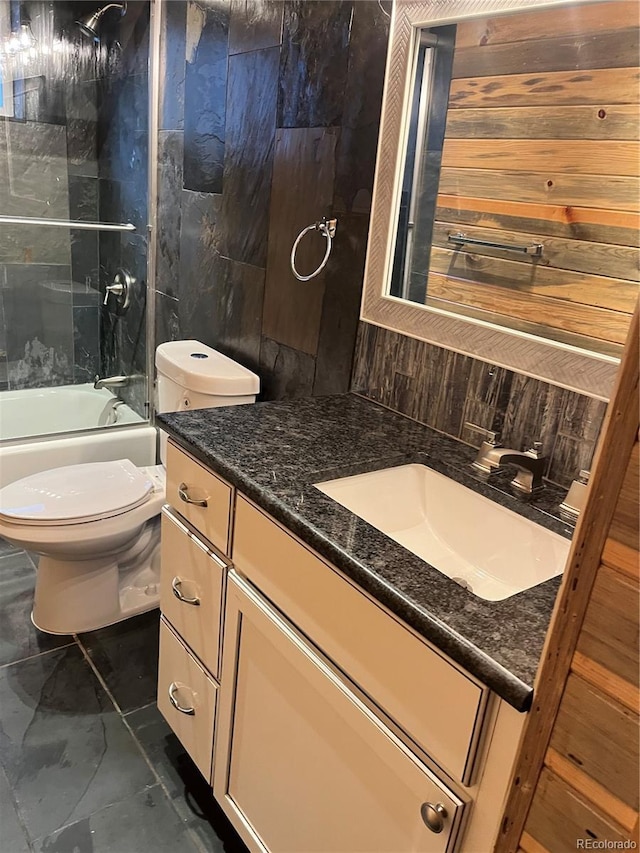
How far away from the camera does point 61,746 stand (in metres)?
1.66

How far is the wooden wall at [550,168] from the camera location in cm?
112

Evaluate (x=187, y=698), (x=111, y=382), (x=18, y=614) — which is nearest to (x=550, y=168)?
(x=187, y=698)

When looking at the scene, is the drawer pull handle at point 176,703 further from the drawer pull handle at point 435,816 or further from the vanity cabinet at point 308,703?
the drawer pull handle at point 435,816

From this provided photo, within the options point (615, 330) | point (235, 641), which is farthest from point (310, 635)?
point (615, 330)

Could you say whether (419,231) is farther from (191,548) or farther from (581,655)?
(581,655)

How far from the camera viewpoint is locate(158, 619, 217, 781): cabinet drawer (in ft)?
4.70

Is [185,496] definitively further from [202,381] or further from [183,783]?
[183,783]

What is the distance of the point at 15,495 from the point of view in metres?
1.89

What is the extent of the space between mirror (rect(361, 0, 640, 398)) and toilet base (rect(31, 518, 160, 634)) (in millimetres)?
1139

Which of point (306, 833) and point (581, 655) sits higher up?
point (581, 655)

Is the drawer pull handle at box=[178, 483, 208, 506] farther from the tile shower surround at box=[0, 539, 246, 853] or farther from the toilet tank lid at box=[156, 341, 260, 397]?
the tile shower surround at box=[0, 539, 246, 853]

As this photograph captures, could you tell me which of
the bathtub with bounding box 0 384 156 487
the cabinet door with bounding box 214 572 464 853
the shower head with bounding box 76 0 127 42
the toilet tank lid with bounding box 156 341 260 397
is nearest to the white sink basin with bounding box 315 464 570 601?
the cabinet door with bounding box 214 572 464 853

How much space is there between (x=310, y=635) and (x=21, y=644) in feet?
4.24

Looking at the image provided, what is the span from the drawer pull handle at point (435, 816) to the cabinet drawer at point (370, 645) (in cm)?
6
